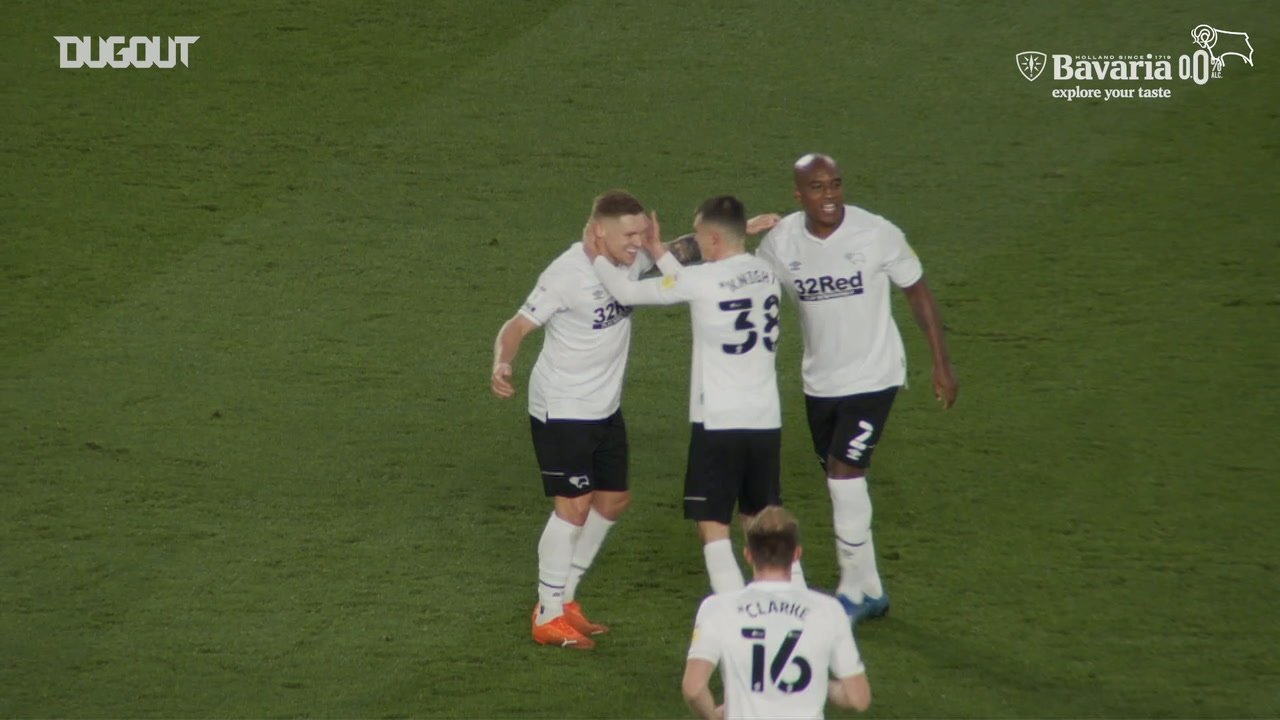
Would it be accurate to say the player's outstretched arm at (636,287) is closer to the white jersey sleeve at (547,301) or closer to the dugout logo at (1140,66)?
the white jersey sleeve at (547,301)

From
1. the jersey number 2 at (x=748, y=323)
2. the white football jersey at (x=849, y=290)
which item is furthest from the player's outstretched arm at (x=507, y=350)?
the white football jersey at (x=849, y=290)

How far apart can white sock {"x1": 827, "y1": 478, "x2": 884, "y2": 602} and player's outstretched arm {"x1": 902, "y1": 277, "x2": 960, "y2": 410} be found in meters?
0.49

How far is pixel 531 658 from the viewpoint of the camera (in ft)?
21.0

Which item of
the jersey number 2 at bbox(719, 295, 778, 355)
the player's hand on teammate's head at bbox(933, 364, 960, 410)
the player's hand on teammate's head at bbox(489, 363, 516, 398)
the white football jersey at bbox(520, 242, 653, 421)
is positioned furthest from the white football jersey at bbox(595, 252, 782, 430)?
the player's hand on teammate's head at bbox(933, 364, 960, 410)

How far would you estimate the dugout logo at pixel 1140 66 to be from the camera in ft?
39.4

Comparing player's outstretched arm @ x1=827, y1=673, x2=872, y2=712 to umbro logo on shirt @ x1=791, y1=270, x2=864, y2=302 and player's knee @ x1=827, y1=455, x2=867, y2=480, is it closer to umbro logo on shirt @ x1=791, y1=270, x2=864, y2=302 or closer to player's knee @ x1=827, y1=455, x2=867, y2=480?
player's knee @ x1=827, y1=455, x2=867, y2=480

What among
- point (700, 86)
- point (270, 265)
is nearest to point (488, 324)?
point (270, 265)

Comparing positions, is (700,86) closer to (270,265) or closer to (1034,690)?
(270,265)

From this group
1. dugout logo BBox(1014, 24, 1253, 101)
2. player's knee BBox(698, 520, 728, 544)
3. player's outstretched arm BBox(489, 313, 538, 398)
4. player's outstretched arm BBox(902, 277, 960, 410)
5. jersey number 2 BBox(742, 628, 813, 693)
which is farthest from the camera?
dugout logo BBox(1014, 24, 1253, 101)

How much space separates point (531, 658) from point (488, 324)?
3.52 metres

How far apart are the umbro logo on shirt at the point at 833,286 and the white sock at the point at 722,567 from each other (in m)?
1.04

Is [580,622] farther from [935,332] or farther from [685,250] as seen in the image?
[935,332]

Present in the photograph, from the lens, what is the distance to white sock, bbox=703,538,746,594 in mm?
6070

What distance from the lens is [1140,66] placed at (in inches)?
479
